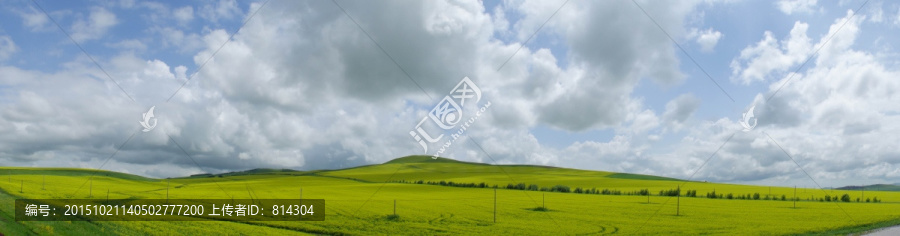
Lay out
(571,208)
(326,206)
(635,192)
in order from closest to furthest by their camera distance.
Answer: (326,206), (571,208), (635,192)

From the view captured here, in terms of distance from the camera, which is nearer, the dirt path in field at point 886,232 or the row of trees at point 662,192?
the dirt path in field at point 886,232

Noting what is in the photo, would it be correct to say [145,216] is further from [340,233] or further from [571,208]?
[571,208]

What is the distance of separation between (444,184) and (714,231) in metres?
76.4

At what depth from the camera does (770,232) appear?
37.4m

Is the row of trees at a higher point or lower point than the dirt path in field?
lower

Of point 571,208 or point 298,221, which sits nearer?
point 298,221

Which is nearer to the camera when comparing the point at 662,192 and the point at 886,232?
the point at 886,232

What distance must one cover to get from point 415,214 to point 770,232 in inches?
1073

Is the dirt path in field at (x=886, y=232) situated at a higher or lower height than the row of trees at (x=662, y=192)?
higher

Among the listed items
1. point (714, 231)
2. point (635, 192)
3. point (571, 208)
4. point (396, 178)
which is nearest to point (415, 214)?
→ point (571, 208)

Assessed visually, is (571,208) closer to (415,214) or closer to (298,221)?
(415,214)

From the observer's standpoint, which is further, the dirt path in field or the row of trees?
the row of trees

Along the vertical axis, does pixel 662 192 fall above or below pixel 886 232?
below

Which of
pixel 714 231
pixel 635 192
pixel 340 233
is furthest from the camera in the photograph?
pixel 635 192
